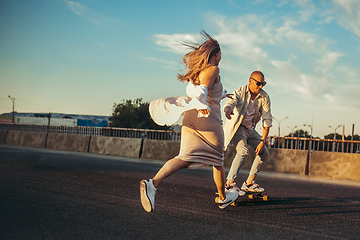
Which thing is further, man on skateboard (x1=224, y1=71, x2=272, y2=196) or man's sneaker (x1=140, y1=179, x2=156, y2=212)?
man on skateboard (x1=224, y1=71, x2=272, y2=196)

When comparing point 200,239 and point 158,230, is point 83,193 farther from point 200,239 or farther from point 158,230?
point 200,239

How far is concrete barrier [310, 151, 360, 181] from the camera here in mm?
8727

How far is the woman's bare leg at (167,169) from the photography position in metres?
3.42

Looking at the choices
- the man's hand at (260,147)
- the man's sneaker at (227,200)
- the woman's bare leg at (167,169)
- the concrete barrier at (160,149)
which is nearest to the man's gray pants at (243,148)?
the man's hand at (260,147)

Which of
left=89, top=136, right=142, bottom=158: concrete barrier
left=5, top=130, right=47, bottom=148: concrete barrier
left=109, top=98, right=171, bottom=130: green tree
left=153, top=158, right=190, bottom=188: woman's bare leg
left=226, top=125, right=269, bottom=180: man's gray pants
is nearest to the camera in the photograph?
left=153, top=158, right=190, bottom=188: woman's bare leg

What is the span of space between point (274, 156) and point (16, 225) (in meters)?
8.34

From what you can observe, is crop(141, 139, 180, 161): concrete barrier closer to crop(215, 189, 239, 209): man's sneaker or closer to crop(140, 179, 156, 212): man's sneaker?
crop(215, 189, 239, 209): man's sneaker

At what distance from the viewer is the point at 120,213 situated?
392 centimetres

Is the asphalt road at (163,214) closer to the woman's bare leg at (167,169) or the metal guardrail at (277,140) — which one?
the woman's bare leg at (167,169)

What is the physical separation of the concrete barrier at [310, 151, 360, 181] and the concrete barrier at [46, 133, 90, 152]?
34.6 feet

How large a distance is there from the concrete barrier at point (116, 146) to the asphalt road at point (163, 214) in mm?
7283

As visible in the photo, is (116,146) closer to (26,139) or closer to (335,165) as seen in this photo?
(26,139)

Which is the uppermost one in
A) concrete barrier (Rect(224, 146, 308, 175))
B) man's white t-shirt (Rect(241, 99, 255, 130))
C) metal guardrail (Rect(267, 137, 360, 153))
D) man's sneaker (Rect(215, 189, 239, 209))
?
man's white t-shirt (Rect(241, 99, 255, 130))

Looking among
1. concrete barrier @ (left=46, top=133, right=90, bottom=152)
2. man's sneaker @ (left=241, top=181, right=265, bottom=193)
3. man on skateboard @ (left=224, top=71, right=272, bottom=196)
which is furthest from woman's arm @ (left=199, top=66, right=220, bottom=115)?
concrete barrier @ (left=46, top=133, right=90, bottom=152)
